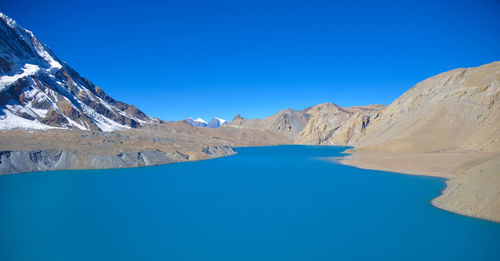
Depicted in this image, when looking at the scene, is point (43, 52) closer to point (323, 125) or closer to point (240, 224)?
point (323, 125)

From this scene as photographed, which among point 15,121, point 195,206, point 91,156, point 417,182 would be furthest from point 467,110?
point 15,121

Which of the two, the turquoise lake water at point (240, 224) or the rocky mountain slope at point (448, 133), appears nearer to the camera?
the turquoise lake water at point (240, 224)

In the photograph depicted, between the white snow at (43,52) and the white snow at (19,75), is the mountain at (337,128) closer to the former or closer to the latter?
the white snow at (19,75)

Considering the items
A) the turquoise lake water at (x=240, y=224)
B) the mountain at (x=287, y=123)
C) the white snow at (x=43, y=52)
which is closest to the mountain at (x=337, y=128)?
the mountain at (x=287, y=123)

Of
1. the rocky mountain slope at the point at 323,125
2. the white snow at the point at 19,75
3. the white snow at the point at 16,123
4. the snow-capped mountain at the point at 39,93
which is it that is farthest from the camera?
the rocky mountain slope at the point at 323,125

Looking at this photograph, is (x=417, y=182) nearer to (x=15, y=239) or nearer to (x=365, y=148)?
(x=15, y=239)

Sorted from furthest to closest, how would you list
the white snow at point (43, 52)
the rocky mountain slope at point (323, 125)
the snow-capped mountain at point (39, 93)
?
the rocky mountain slope at point (323, 125) → the white snow at point (43, 52) → the snow-capped mountain at point (39, 93)
